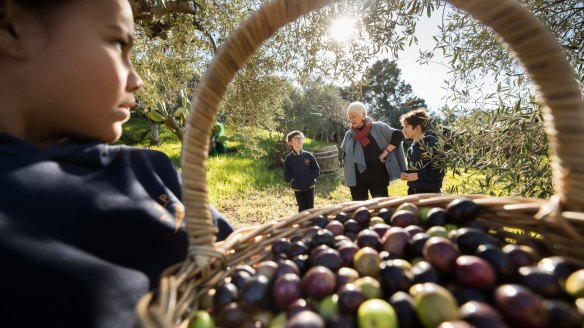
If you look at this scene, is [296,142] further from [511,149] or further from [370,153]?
[511,149]

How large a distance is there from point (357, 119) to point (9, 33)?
4.51 metres

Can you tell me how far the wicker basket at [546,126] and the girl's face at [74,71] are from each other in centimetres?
34

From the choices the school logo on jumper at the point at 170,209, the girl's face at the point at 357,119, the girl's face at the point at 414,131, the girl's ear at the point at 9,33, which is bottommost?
the school logo on jumper at the point at 170,209

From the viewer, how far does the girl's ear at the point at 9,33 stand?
103 cm

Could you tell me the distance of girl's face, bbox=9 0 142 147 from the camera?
41.1 inches

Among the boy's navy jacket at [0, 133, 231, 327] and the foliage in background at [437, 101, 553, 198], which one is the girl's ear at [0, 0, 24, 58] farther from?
the foliage in background at [437, 101, 553, 198]

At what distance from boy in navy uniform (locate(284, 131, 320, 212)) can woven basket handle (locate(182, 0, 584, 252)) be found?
16.7 ft

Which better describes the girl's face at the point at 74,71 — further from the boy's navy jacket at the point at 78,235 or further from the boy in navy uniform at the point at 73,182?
the boy's navy jacket at the point at 78,235

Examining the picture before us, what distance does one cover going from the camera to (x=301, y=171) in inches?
242

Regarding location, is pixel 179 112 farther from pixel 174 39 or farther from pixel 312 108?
pixel 312 108

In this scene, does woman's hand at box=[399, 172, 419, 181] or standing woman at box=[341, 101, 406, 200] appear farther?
standing woman at box=[341, 101, 406, 200]

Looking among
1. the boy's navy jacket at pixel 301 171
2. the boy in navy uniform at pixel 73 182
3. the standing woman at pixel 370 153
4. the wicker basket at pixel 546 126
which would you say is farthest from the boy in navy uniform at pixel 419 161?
the boy in navy uniform at pixel 73 182

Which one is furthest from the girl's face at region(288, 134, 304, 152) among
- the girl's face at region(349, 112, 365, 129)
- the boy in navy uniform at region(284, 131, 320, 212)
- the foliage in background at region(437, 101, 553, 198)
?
the foliage in background at region(437, 101, 553, 198)

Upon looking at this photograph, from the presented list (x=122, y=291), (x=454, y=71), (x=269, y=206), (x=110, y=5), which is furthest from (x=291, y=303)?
(x=269, y=206)
